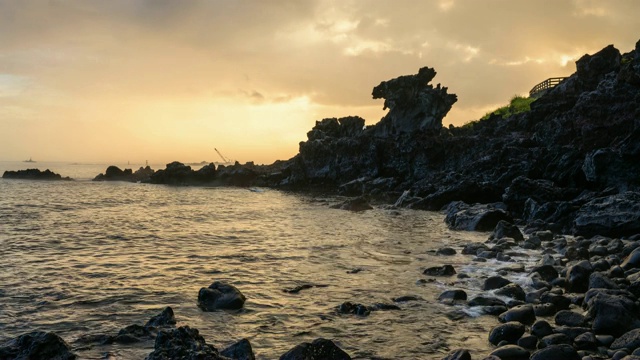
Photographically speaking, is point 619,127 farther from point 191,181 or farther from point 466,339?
point 191,181

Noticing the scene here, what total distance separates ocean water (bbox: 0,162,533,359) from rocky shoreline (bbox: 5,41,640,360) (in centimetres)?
112

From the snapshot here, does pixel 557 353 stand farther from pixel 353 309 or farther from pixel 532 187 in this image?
pixel 532 187

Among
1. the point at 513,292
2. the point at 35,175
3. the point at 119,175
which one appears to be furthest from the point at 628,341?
the point at 35,175

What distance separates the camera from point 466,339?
32.0 ft

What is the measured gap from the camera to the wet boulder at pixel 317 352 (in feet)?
26.7

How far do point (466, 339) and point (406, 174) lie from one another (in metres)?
58.5

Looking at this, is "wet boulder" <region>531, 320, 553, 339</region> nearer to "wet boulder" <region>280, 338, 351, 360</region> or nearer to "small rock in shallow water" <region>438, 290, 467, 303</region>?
"small rock in shallow water" <region>438, 290, 467, 303</region>

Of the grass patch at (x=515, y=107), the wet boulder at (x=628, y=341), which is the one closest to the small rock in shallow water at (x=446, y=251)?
the wet boulder at (x=628, y=341)

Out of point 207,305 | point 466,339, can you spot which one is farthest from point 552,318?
point 207,305

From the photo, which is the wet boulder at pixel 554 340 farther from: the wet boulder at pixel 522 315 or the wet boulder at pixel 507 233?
the wet boulder at pixel 507 233

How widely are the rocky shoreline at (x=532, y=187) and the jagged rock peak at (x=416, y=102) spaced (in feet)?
0.67

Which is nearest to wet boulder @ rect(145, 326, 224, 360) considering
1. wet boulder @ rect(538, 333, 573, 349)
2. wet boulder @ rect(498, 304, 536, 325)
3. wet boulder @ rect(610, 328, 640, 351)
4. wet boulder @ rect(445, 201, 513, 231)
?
wet boulder @ rect(538, 333, 573, 349)

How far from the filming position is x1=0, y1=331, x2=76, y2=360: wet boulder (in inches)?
331

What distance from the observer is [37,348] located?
8477 millimetres
